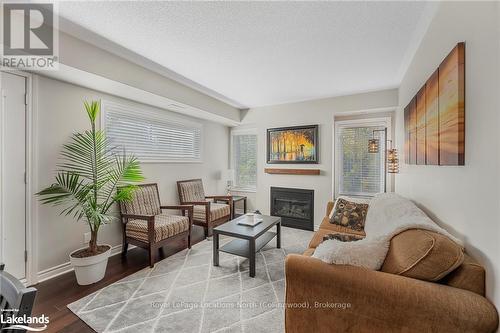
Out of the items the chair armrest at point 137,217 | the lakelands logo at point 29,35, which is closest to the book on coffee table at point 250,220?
the chair armrest at point 137,217

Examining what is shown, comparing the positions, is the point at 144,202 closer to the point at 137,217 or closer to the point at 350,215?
the point at 137,217

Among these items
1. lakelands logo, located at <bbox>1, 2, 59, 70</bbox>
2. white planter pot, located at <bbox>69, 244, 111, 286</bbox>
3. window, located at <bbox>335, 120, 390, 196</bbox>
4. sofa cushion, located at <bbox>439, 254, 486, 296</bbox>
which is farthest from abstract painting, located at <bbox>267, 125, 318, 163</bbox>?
lakelands logo, located at <bbox>1, 2, 59, 70</bbox>

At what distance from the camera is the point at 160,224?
9.11 feet

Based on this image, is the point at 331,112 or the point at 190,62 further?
the point at 331,112

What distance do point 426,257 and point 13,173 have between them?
3.47 meters

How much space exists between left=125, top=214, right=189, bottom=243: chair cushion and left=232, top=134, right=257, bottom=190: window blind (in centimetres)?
231

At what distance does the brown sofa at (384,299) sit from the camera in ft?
3.13

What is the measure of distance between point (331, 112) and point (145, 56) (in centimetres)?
320

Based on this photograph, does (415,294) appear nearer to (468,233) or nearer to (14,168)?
(468,233)

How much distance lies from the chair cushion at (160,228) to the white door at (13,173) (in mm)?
997

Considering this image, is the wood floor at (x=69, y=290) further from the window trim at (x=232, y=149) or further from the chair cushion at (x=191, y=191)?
the window trim at (x=232, y=149)

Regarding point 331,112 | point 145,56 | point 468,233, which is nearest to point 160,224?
point 145,56

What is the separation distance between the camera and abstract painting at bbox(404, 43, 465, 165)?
1204 mm

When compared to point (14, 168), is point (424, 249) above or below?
below
